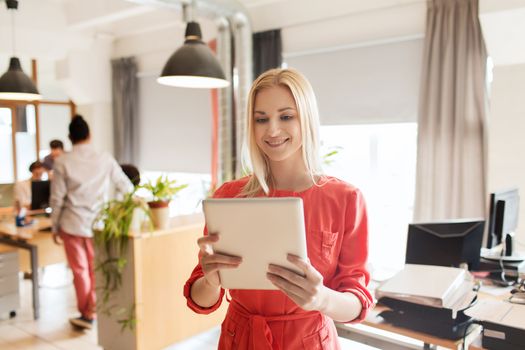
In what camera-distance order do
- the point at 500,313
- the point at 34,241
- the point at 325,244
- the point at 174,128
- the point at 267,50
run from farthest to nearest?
the point at 174,128 → the point at 267,50 → the point at 34,241 → the point at 500,313 → the point at 325,244

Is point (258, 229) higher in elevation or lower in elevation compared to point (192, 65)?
lower

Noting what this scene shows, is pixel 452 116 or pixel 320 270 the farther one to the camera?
pixel 452 116

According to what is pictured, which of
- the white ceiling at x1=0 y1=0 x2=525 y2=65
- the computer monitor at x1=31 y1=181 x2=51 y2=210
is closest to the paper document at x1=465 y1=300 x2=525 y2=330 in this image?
the white ceiling at x1=0 y1=0 x2=525 y2=65

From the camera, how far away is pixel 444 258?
99.0 inches

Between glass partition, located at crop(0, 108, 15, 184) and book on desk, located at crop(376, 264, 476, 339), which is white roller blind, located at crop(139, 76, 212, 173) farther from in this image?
book on desk, located at crop(376, 264, 476, 339)

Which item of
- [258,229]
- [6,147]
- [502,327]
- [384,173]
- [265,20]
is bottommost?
[502,327]

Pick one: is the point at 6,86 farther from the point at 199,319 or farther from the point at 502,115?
the point at 502,115

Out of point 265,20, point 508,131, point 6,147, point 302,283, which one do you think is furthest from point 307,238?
point 6,147

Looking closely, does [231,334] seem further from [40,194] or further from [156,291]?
[40,194]

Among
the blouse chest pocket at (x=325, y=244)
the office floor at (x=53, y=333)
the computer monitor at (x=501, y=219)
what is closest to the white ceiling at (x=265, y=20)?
the computer monitor at (x=501, y=219)

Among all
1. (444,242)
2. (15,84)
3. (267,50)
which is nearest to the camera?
(444,242)

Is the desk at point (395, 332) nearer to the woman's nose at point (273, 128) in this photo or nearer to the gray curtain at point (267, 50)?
the woman's nose at point (273, 128)

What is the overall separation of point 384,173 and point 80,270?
3.08 metres

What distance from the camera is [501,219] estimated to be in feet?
8.65
